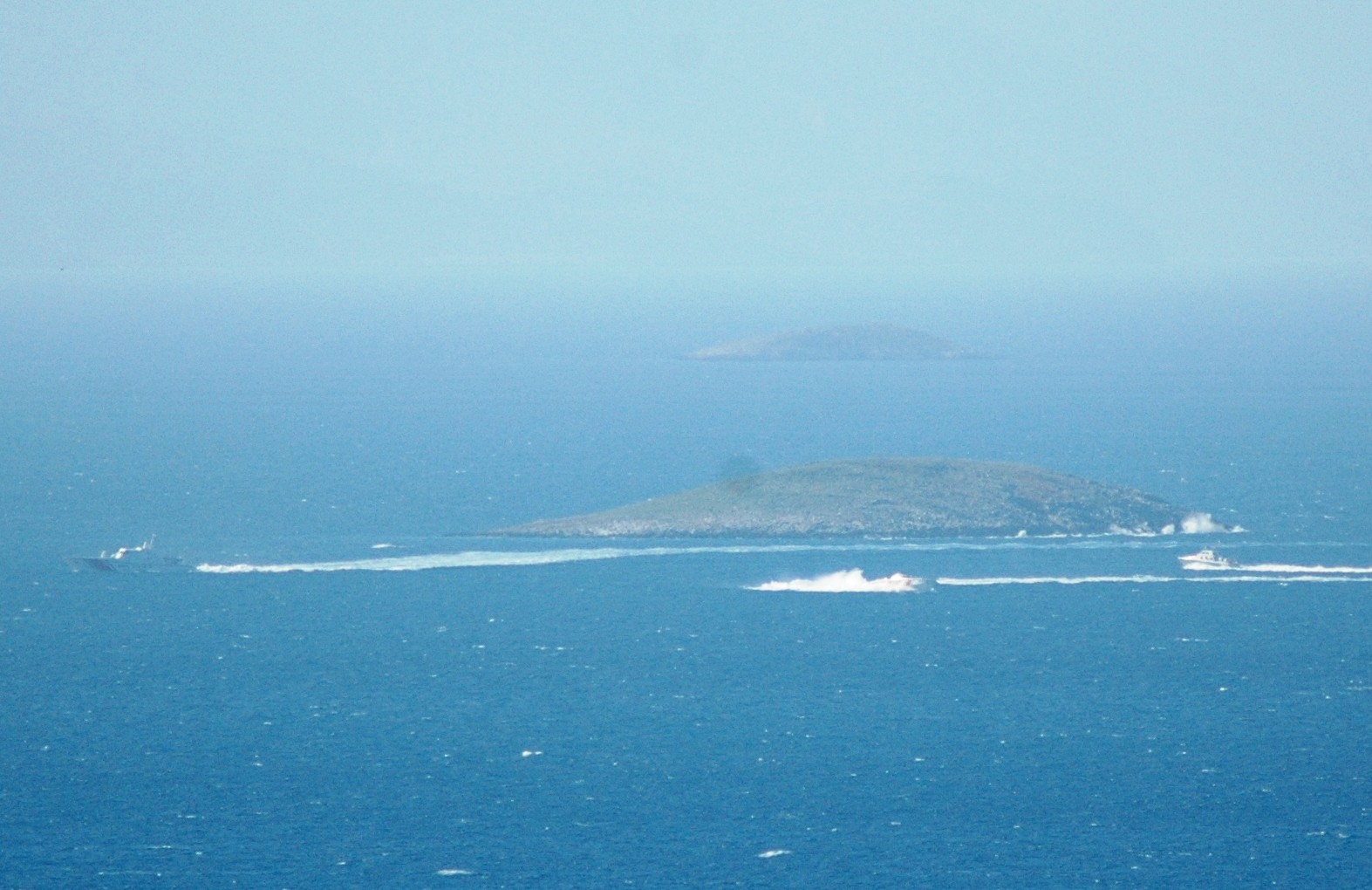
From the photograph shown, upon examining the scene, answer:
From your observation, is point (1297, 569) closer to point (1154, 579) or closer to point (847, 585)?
point (1154, 579)

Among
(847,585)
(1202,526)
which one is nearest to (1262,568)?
(1202,526)

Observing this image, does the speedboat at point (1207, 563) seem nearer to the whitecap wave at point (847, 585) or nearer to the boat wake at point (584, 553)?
the boat wake at point (584, 553)

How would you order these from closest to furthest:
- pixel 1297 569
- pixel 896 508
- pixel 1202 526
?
pixel 1297 569 < pixel 1202 526 < pixel 896 508

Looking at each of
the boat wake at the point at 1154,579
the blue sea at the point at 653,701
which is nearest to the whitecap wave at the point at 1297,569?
the blue sea at the point at 653,701

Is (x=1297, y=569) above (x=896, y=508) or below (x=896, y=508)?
below

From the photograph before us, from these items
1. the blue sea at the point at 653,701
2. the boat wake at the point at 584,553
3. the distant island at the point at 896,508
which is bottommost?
the blue sea at the point at 653,701

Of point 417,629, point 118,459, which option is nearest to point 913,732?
point 417,629

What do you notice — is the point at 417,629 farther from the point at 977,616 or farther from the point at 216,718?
the point at 977,616
